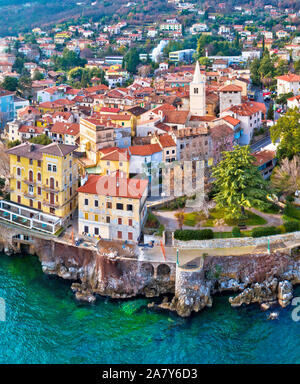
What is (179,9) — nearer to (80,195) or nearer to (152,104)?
(152,104)

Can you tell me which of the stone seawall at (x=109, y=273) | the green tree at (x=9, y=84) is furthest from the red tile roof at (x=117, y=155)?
the green tree at (x=9, y=84)

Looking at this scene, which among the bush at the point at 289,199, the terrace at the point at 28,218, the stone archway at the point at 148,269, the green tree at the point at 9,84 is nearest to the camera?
the stone archway at the point at 148,269

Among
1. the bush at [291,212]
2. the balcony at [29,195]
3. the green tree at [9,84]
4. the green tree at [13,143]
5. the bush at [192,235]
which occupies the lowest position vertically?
the bush at [192,235]

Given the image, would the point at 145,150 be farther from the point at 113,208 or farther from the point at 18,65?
the point at 18,65

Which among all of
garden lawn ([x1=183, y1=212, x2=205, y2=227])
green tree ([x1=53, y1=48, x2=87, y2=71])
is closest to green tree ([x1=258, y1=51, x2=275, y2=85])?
green tree ([x1=53, y1=48, x2=87, y2=71])

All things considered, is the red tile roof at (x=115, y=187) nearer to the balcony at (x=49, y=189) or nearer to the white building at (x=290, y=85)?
the balcony at (x=49, y=189)

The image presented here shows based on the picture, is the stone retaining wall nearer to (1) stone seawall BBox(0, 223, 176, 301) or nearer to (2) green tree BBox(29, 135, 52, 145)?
(1) stone seawall BBox(0, 223, 176, 301)

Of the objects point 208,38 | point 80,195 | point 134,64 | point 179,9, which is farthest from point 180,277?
point 179,9

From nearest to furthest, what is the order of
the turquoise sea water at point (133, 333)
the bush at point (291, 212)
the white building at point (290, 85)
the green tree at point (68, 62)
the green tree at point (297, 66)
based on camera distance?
1. the turquoise sea water at point (133, 333)
2. the bush at point (291, 212)
3. the white building at point (290, 85)
4. the green tree at point (297, 66)
5. the green tree at point (68, 62)
